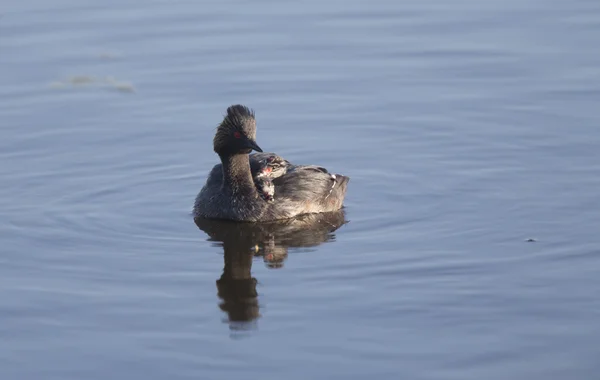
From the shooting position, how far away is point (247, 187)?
14648 mm

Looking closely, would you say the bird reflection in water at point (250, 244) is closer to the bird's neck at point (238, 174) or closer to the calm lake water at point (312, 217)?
the calm lake water at point (312, 217)

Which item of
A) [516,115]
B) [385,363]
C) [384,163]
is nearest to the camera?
[385,363]

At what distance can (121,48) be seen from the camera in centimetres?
2098

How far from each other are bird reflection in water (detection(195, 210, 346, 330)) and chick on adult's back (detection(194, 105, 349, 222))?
4.8 inches

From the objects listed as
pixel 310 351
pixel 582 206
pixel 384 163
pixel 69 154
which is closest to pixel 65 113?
pixel 69 154

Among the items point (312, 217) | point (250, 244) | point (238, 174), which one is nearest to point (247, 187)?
point (238, 174)

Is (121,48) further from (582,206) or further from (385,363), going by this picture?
(385,363)

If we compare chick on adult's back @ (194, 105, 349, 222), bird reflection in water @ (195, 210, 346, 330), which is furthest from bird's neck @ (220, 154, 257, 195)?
bird reflection in water @ (195, 210, 346, 330)

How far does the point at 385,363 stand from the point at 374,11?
14.2 m

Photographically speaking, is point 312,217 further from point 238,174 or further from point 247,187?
point 238,174

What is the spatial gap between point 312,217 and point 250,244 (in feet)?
4.77

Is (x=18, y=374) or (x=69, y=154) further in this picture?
(x=69, y=154)

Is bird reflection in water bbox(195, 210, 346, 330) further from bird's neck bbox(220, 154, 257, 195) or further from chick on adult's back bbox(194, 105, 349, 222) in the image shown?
bird's neck bbox(220, 154, 257, 195)

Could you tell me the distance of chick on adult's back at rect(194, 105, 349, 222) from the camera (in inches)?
570
